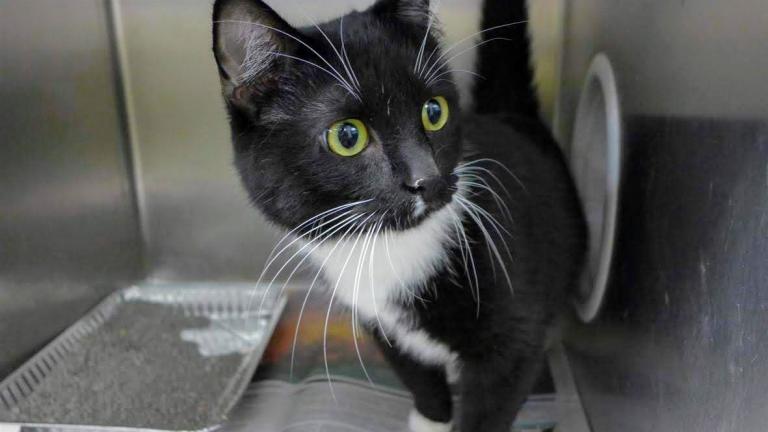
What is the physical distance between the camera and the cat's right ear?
0.76 m

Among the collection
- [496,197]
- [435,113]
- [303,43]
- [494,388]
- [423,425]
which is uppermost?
[303,43]

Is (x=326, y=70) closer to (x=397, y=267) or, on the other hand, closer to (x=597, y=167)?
(x=397, y=267)

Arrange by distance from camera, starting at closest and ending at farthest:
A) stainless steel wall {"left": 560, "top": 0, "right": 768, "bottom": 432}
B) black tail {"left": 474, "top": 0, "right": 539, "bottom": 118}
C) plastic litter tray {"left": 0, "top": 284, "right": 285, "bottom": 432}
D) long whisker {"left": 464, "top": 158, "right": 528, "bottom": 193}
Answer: stainless steel wall {"left": 560, "top": 0, "right": 768, "bottom": 432} < long whisker {"left": 464, "top": 158, "right": 528, "bottom": 193} < plastic litter tray {"left": 0, "top": 284, "right": 285, "bottom": 432} < black tail {"left": 474, "top": 0, "right": 539, "bottom": 118}

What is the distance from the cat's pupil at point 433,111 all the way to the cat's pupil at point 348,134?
0.12 m

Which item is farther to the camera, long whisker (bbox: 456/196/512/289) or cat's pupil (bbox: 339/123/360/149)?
long whisker (bbox: 456/196/512/289)

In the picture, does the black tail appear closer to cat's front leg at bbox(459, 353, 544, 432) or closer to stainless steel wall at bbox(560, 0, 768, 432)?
stainless steel wall at bbox(560, 0, 768, 432)

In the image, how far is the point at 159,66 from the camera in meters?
1.47

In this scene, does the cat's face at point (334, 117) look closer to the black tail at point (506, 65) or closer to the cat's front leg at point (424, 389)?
the cat's front leg at point (424, 389)

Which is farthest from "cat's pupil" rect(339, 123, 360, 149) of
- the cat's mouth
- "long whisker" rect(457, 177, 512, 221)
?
"long whisker" rect(457, 177, 512, 221)

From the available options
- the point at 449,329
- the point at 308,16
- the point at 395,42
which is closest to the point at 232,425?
the point at 449,329

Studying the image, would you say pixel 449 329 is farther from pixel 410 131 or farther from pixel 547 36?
pixel 547 36

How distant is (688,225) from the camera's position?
2.45ft

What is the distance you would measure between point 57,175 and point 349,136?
2.65ft

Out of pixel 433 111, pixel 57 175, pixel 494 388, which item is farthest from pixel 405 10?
pixel 57 175
